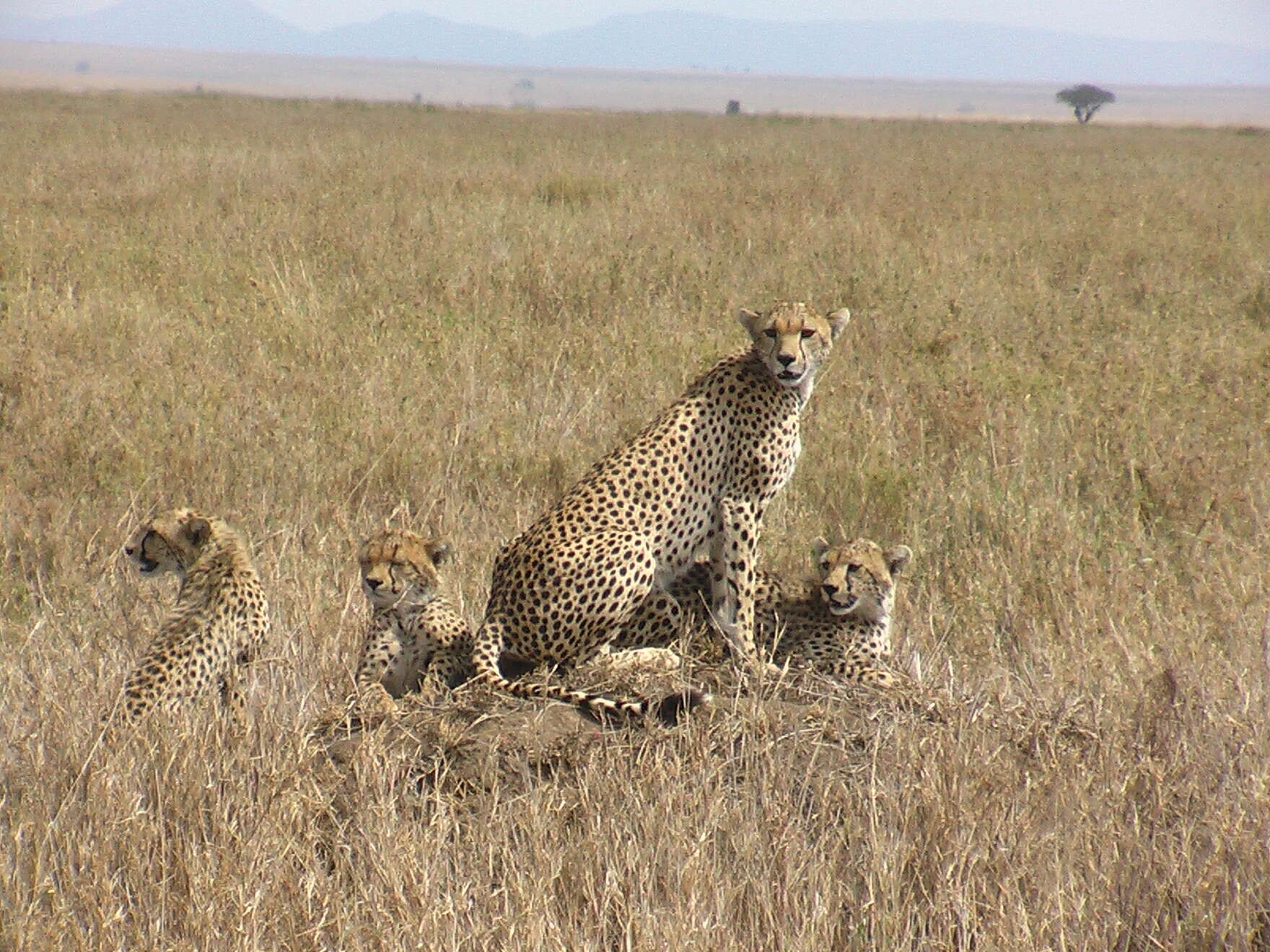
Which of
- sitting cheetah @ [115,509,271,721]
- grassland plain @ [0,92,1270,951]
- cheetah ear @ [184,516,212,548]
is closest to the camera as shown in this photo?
grassland plain @ [0,92,1270,951]

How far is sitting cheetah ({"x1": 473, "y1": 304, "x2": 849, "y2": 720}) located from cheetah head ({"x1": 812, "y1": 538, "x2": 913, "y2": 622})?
0.76 ft

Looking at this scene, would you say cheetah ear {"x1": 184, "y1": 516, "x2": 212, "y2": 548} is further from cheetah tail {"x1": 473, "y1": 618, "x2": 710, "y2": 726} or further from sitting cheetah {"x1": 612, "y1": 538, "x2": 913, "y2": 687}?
sitting cheetah {"x1": 612, "y1": 538, "x2": 913, "y2": 687}

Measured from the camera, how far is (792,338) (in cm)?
402

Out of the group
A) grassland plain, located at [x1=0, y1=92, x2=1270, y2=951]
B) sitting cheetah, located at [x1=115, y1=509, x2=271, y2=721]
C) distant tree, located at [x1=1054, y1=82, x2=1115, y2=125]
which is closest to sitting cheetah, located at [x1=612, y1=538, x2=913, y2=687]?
grassland plain, located at [x1=0, y1=92, x2=1270, y2=951]

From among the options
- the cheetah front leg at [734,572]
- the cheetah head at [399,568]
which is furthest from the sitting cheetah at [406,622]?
the cheetah front leg at [734,572]

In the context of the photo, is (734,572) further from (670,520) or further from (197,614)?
(197,614)

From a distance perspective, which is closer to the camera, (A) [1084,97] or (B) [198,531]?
(B) [198,531]

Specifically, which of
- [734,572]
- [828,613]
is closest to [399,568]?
[734,572]

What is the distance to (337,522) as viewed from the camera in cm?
482

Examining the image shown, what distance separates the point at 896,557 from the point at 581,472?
188 cm

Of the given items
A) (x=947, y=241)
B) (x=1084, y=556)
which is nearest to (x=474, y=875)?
(x=1084, y=556)

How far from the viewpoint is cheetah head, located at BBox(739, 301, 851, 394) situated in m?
4.02

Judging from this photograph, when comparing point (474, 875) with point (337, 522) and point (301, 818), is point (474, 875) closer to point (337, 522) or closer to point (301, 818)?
point (301, 818)

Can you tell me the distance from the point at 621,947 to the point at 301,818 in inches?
29.1
